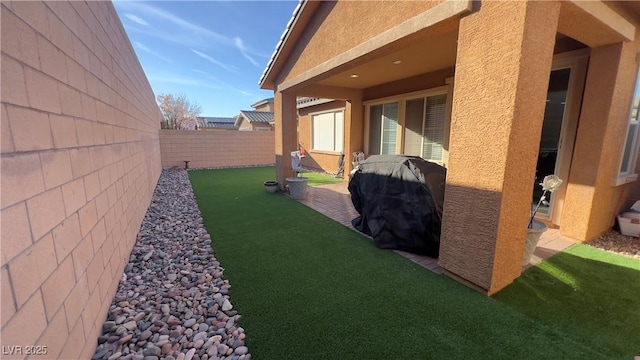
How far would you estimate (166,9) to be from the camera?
5.77 metres

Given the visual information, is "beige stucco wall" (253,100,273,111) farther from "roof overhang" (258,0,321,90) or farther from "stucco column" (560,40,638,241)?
"stucco column" (560,40,638,241)

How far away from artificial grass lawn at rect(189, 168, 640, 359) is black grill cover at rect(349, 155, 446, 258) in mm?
318

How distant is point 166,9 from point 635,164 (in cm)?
974

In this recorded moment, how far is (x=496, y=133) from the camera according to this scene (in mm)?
2307

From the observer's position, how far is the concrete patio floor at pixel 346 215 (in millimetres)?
3336

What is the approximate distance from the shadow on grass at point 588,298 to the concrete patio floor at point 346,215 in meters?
0.21

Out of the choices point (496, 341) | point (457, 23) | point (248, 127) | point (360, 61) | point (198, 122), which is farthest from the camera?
point (198, 122)

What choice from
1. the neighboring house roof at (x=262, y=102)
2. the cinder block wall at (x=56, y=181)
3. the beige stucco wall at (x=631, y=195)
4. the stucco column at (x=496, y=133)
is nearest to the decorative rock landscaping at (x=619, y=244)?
the beige stucco wall at (x=631, y=195)

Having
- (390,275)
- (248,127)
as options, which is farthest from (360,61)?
(248,127)

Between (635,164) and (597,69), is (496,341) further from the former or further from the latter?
(635,164)

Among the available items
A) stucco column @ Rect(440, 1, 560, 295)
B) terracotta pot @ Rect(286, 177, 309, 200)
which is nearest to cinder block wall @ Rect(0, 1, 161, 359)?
stucco column @ Rect(440, 1, 560, 295)

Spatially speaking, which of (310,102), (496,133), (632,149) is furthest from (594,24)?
(310,102)

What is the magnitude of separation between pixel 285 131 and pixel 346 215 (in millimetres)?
3095

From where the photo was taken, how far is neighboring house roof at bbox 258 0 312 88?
5086 millimetres
